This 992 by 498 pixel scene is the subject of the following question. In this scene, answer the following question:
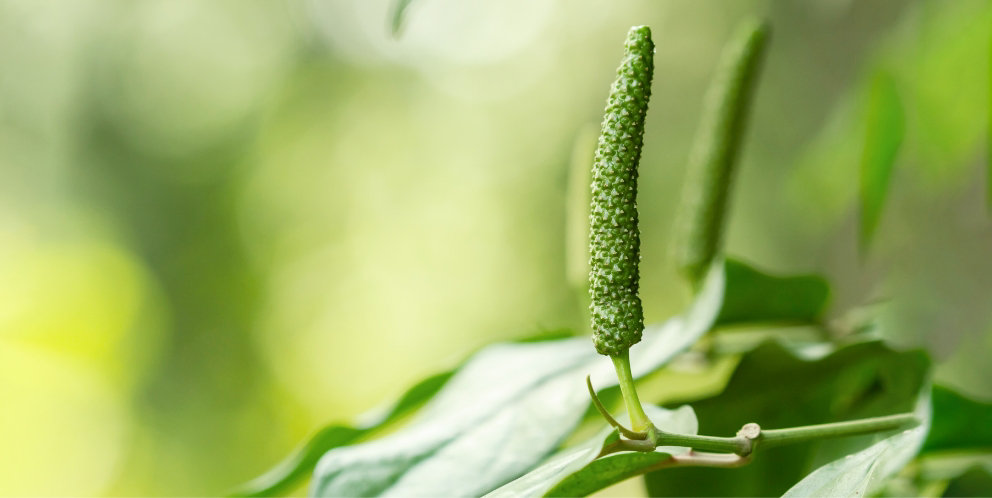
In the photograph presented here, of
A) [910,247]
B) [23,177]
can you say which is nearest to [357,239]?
[23,177]

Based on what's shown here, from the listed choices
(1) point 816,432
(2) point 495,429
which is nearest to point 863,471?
(1) point 816,432

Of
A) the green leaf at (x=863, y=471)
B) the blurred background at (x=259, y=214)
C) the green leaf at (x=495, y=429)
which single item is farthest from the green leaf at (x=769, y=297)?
the blurred background at (x=259, y=214)

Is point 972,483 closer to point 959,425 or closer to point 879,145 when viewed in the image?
point 959,425

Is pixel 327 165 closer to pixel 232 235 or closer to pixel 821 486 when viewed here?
pixel 232 235

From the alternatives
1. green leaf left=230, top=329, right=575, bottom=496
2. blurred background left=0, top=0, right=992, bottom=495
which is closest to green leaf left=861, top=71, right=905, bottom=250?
green leaf left=230, top=329, right=575, bottom=496

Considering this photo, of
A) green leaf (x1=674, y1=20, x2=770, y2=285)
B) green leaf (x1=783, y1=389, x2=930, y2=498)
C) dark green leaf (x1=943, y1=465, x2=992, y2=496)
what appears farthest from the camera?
green leaf (x1=674, y1=20, x2=770, y2=285)

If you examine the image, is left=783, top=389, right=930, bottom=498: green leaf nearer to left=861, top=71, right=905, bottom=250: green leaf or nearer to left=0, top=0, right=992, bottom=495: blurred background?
left=861, top=71, right=905, bottom=250: green leaf

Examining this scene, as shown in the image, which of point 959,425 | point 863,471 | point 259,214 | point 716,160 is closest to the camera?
point 863,471

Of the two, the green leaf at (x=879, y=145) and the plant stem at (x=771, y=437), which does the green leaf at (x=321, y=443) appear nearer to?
the plant stem at (x=771, y=437)
